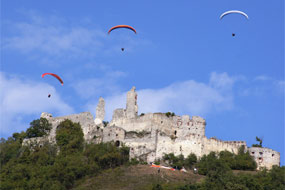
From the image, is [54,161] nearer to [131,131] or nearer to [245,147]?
[131,131]

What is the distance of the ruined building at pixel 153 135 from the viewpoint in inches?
3051

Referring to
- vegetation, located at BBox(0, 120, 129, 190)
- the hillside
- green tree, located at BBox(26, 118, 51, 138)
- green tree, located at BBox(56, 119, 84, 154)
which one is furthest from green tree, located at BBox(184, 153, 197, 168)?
green tree, located at BBox(26, 118, 51, 138)

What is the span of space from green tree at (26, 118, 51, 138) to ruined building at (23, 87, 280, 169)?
2.17 meters

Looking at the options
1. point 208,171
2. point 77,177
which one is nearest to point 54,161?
point 77,177

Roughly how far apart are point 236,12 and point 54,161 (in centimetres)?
3265

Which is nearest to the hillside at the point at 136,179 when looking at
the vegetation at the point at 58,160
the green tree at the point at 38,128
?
the vegetation at the point at 58,160

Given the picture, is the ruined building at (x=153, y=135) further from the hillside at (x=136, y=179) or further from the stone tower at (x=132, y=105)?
the hillside at (x=136, y=179)

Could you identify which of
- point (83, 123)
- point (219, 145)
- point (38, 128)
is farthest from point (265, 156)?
point (38, 128)

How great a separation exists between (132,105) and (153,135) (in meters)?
7.95

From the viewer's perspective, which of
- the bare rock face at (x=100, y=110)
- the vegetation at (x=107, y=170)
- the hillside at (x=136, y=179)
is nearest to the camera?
the vegetation at (x=107, y=170)

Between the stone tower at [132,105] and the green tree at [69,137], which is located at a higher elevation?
the stone tower at [132,105]

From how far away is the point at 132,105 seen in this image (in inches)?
3376

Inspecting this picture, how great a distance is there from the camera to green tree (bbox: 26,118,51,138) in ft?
302

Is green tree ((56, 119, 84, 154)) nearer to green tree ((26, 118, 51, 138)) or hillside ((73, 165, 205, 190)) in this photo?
green tree ((26, 118, 51, 138))
